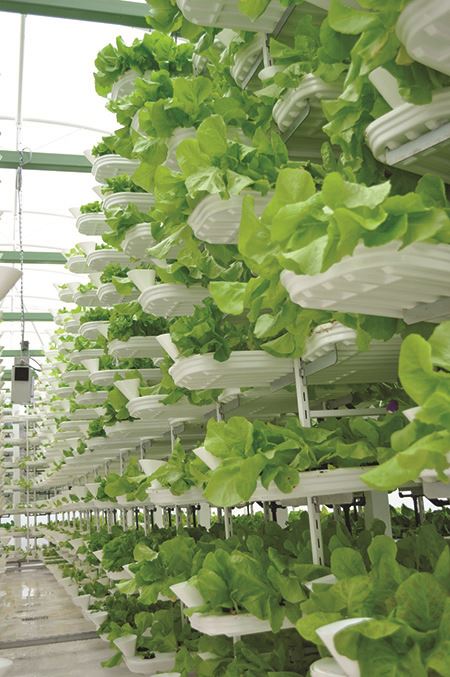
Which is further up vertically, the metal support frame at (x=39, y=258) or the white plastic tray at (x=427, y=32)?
the metal support frame at (x=39, y=258)

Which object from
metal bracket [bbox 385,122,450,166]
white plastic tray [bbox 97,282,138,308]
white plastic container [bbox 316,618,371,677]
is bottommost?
white plastic container [bbox 316,618,371,677]

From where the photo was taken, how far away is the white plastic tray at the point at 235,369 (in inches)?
122

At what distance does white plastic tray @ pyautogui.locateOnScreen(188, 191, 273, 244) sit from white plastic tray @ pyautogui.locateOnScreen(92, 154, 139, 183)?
2294mm

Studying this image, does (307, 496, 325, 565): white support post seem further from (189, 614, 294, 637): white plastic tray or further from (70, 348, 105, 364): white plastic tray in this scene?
(70, 348, 105, 364): white plastic tray

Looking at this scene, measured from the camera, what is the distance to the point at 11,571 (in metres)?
17.9

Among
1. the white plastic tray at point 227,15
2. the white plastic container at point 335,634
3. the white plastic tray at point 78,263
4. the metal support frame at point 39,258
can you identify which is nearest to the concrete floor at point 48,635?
the white plastic tray at point 78,263

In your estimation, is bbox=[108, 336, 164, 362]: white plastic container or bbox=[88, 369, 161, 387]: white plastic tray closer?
bbox=[108, 336, 164, 362]: white plastic container

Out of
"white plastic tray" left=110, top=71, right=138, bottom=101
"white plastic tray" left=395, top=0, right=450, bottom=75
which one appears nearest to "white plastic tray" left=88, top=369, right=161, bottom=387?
"white plastic tray" left=110, top=71, right=138, bottom=101

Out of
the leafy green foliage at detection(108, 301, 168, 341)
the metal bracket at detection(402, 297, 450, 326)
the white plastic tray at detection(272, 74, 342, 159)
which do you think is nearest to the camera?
the metal bracket at detection(402, 297, 450, 326)

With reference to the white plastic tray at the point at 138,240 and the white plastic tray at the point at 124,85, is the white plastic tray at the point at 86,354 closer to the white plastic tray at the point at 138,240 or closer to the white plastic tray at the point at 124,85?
the white plastic tray at the point at 138,240

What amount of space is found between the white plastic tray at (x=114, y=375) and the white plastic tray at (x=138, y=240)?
4.11 ft

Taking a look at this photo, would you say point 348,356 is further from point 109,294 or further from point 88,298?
point 88,298

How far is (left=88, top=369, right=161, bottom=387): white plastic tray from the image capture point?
5.73 meters

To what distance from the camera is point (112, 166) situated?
4.98 meters
